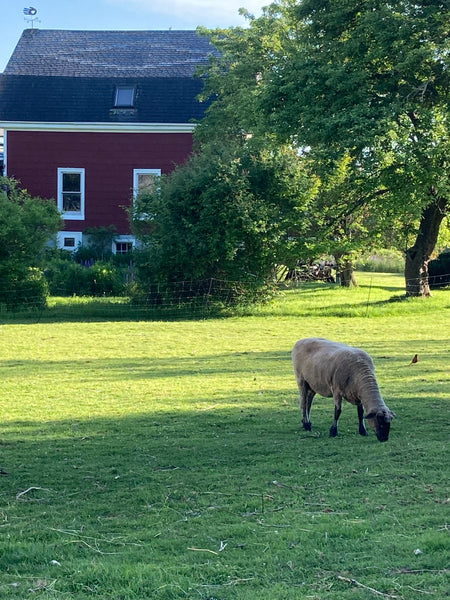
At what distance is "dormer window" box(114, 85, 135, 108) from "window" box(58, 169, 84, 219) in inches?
138

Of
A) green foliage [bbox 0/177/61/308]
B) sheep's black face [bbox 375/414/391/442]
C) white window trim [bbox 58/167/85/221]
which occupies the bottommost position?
sheep's black face [bbox 375/414/391/442]

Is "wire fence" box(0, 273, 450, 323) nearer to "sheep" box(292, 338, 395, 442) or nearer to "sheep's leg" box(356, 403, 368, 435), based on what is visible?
"sheep" box(292, 338, 395, 442)

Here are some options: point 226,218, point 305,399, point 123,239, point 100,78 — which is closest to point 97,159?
point 123,239

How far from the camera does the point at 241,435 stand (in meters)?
9.66

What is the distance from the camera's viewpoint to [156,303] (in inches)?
999

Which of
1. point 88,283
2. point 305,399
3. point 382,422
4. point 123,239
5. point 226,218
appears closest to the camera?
point 382,422

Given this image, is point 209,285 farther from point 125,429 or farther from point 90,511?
point 90,511

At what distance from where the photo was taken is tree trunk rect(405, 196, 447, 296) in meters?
29.5

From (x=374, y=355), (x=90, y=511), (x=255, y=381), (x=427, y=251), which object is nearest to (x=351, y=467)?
(x=90, y=511)

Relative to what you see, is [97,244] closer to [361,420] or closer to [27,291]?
[27,291]

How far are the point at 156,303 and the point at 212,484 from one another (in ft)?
59.4

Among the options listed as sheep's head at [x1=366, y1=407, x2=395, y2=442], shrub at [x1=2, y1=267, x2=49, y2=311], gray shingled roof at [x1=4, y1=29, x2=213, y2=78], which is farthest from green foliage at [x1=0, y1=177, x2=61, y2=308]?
sheep's head at [x1=366, y1=407, x2=395, y2=442]

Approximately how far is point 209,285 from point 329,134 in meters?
5.92

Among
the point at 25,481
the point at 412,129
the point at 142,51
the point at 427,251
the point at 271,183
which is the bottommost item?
the point at 25,481
